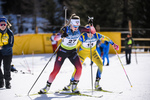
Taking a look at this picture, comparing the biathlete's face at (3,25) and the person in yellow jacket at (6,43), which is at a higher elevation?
the biathlete's face at (3,25)

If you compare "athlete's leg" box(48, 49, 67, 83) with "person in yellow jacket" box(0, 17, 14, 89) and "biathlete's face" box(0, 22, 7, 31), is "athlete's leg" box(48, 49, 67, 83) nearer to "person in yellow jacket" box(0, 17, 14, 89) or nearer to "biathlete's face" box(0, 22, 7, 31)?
"person in yellow jacket" box(0, 17, 14, 89)

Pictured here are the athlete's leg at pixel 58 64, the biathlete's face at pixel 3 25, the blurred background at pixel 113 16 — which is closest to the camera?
the athlete's leg at pixel 58 64

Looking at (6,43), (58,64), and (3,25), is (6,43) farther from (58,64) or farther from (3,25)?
(58,64)

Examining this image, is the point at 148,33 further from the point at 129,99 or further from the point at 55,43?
the point at 129,99

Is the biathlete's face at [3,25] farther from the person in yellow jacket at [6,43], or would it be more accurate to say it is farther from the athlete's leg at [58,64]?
the athlete's leg at [58,64]

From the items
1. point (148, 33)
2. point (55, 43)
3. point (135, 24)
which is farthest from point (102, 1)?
point (55, 43)

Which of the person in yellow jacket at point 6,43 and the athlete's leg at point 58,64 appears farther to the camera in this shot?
the person in yellow jacket at point 6,43

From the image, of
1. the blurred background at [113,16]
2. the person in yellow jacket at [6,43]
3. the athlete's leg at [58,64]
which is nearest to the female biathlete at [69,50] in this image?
the athlete's leg at [58,64]

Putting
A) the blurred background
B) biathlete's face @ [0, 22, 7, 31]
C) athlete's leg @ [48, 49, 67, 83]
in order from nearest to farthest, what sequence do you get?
athlete's leg @ [48, 49, 67, 83] < biathlete's face @ [0, 22, 7, 31] < the blurred background

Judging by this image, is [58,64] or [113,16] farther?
[113,16]

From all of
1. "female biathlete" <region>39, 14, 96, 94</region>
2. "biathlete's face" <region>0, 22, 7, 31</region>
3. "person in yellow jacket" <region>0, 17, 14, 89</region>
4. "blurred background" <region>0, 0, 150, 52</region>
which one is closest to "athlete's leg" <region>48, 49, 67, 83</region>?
"female biathlete" <region>39, 14, 96, 94</region>

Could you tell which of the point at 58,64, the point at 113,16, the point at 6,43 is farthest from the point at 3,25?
the point at 113,16

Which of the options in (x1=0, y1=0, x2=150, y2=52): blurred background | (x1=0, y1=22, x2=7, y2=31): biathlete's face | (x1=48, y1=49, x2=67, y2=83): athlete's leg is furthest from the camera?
(x1=0, y1=0, x2=150, y2=52): blurred background

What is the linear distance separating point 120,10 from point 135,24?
5149 millimetres
